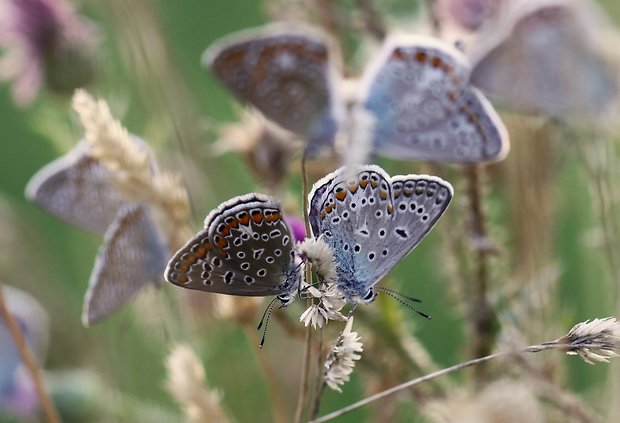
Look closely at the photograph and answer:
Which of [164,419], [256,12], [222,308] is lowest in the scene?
[164,419]

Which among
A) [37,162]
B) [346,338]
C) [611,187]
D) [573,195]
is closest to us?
[346,338]

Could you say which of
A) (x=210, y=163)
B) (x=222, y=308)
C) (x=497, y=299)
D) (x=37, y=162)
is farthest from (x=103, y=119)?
(x=37, y=162)

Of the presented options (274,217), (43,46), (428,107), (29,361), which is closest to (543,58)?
(428,107)

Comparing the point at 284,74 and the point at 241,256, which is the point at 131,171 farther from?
the point at 284,74

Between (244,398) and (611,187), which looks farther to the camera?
(244,398)

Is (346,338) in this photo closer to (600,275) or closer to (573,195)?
(600,275)

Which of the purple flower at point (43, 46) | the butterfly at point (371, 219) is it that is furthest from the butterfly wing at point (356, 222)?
the purple flower at point (43, 46)

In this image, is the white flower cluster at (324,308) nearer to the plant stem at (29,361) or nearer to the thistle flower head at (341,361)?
the thistle flower head at (341,361)
